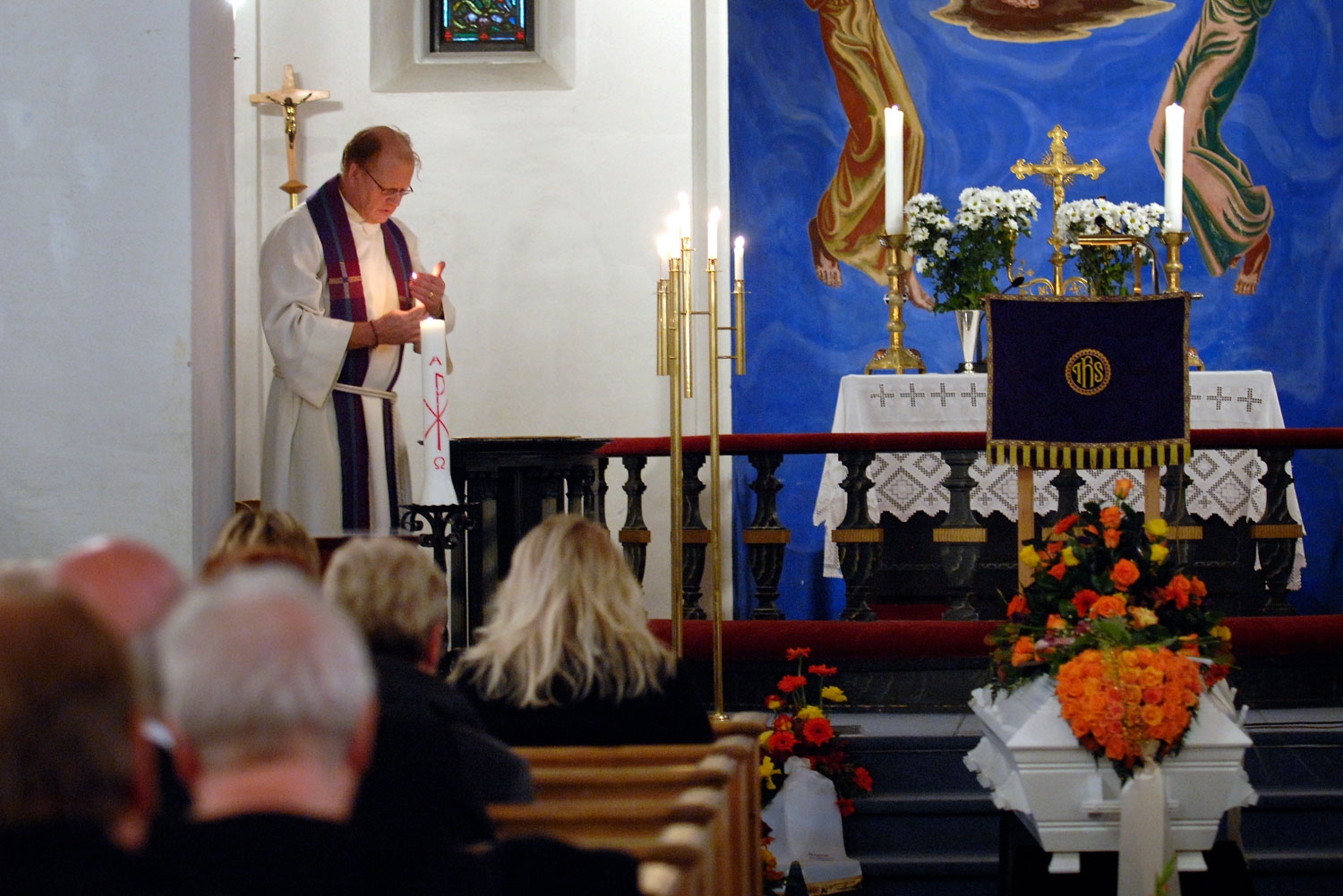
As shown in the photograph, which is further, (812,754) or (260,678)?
(812,754)

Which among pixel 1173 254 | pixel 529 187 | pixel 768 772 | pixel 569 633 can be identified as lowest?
pixel 768 772

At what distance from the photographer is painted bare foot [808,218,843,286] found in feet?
31.3

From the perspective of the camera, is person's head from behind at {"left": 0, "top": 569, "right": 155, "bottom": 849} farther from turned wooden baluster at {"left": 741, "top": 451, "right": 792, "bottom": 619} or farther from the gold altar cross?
the gold altar cross

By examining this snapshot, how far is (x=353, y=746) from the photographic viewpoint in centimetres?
159

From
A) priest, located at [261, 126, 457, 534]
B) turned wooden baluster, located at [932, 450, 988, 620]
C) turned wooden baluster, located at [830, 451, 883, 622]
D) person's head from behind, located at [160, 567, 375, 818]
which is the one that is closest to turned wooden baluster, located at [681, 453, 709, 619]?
turned wooden baluster, located at [830, 451, 883, 622]

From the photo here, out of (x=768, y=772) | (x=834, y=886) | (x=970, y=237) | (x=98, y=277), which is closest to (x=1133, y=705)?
(x=834, y=886)

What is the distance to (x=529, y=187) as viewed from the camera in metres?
8.78

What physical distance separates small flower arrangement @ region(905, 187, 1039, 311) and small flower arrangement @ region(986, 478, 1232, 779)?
104 inches

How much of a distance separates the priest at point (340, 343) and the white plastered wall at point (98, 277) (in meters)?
0.40

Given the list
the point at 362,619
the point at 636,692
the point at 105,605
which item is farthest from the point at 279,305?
the point at 105,605

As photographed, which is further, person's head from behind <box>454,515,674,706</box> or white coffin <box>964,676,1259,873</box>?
white coffin <box>964,676,1259,873</box>

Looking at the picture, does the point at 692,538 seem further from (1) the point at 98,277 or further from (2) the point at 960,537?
(1) the point at 98,277

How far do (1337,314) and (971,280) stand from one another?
2.93 meters

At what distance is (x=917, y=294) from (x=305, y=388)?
4891mm
